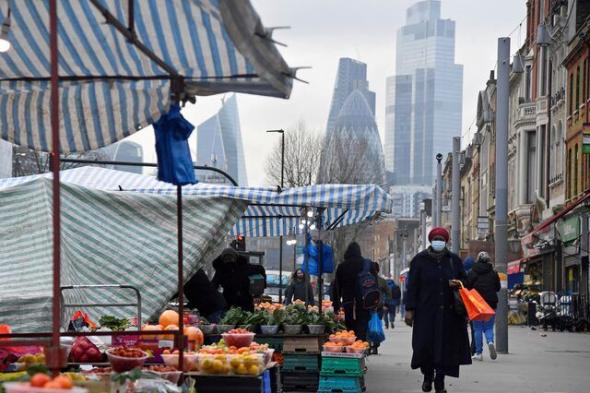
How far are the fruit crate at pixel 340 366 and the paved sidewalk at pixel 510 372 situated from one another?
4.72 ft

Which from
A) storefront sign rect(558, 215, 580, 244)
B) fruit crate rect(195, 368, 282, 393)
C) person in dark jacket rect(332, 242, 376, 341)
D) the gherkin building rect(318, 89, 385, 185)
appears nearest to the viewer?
fruit crate rect(195, 368, 282, 393)

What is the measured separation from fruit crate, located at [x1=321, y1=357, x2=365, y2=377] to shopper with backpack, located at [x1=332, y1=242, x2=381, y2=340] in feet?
15.0

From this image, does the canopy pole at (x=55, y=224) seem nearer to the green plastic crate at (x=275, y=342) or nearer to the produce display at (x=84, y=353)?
the produce display at (x=84, y=353)

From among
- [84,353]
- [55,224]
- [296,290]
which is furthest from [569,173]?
[55,224]

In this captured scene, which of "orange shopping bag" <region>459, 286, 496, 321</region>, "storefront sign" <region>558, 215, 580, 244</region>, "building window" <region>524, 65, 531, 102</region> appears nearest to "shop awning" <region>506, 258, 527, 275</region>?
"building window" <region>524, 65, 531, 102</region>

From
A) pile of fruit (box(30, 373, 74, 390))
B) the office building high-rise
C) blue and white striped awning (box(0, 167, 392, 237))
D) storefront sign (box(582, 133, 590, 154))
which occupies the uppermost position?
the office building high-rise

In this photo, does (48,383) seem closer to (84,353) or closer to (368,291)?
(84,353)

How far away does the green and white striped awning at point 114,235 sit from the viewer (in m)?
15.1

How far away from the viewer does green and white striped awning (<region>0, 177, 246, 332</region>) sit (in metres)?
15.1

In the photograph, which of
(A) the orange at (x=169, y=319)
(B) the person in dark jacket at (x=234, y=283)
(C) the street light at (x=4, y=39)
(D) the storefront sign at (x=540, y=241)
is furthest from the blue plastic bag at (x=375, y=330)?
(D) the storefront sign at (x=540, y=241)

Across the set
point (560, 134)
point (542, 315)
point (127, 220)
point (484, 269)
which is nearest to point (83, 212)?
point (127, 220)

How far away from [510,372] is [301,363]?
578 cm

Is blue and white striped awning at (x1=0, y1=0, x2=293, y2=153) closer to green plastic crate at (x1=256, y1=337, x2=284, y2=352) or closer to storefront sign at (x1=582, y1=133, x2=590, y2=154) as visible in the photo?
green plastic crate at (x1=256, y1=337, x2=284, y2=352)

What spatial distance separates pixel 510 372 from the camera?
20375mm
